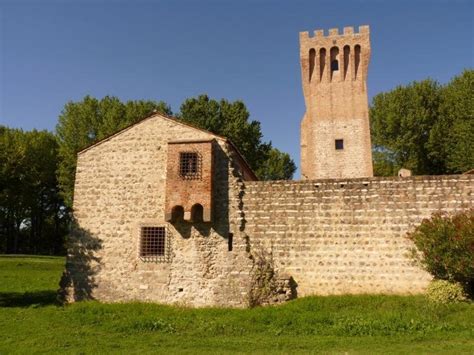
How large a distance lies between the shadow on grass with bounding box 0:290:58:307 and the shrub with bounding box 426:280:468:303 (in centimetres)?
1335

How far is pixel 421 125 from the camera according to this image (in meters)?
35.5

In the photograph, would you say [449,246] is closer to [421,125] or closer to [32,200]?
[421,125]

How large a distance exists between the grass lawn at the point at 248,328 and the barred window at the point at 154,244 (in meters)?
1.81

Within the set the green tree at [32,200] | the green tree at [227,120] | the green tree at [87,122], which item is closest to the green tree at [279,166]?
the green tree at [227,120]

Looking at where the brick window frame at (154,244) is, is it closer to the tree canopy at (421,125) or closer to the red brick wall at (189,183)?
the red brick wall at (189,183)

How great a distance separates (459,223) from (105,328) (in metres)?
11.3

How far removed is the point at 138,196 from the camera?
653 inches

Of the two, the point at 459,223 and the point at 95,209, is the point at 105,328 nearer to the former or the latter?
the point at 95,209

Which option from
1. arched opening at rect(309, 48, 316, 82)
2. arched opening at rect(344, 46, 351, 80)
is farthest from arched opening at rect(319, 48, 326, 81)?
arched opening at rect(344, 46, 351, 80)

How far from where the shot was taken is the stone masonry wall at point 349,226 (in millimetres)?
14367

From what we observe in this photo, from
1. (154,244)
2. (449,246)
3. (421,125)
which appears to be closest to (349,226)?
(449,246)

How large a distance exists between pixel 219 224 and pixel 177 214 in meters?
1.64

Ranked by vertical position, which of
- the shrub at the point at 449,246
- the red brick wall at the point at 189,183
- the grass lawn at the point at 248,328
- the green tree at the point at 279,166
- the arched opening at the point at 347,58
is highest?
the arched opening at the point at 347,58

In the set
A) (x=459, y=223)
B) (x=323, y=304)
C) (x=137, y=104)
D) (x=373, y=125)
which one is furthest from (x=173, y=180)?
(x=373, y=125)
